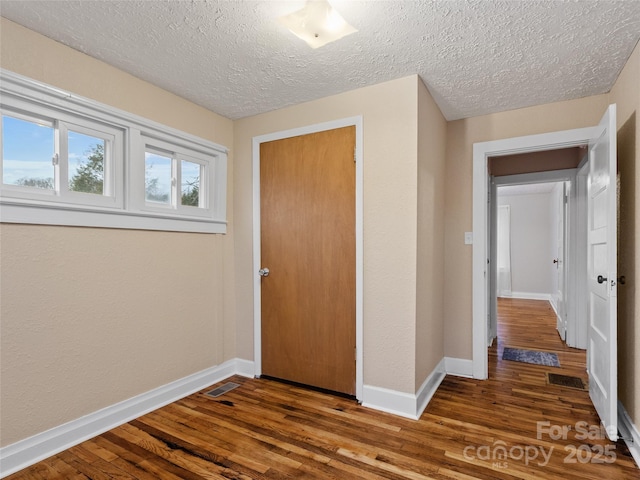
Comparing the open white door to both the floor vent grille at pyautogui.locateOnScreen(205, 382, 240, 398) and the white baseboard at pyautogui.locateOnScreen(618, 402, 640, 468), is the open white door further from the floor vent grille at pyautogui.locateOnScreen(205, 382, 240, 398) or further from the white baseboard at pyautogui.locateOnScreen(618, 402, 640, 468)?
the floor vent grille at pyautogui.locateOnScreen(205, 382, 240, 398)

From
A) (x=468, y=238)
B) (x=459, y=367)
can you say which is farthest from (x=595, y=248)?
(x=459, y=367)

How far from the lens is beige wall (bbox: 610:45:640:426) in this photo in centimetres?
196

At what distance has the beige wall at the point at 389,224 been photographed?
236 cm

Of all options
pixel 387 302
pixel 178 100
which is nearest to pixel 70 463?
pixel 387 302

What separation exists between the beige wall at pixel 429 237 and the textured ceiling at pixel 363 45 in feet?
0.83

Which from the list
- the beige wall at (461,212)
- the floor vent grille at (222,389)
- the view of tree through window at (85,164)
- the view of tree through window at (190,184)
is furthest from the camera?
the beige wall at (461,212)

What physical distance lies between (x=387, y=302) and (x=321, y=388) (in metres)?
0.91

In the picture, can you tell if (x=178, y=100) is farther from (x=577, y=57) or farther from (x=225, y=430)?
(x=577, y=57)

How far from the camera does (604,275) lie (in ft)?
6.90

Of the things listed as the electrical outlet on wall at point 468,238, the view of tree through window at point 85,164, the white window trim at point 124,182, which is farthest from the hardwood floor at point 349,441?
Answer: the view of tree through window at point 85,164

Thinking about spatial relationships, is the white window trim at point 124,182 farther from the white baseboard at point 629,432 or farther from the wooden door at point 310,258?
the white baseboard at point 629,432

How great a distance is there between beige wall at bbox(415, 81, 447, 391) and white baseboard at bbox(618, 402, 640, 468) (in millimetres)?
1159

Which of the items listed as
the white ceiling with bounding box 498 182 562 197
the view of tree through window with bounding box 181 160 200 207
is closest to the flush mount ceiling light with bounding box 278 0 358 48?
the view of tree through window with bounding box 181 160 200 207

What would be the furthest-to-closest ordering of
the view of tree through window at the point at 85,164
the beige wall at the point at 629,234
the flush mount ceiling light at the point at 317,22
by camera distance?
the view of tree through window at the point at 85,164 < the beige wall at the point at 629,234 < the flush mount ceiling light at the point at 317,22
